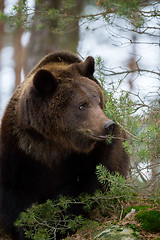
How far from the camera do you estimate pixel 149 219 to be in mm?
3338

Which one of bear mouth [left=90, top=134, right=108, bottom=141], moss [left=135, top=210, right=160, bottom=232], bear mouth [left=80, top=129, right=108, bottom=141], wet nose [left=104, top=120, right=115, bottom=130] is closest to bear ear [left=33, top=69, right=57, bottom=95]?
bear mouth [left=80, top=129, right=108, bottom=141]

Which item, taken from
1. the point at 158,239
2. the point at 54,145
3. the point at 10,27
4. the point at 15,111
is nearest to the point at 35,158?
the point at 54,145

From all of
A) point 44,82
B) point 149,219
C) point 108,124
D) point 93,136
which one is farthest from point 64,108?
point 149,219

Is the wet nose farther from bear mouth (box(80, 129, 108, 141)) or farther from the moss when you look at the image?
the moss

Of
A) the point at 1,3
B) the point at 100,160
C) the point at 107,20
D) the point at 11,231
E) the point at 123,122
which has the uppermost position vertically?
the point at 1,3

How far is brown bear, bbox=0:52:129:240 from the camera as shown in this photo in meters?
4.22

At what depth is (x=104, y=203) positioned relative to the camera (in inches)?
168

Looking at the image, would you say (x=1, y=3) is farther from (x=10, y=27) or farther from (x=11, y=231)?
(x=11, y=231)

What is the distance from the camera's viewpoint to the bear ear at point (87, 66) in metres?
4.55

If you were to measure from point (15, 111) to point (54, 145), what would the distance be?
79cm

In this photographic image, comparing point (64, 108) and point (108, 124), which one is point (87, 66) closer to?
point (64, 108)

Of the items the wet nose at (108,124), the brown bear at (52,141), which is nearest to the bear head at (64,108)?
the brown bear at (52,141)

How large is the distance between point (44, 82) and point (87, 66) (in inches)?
28.4

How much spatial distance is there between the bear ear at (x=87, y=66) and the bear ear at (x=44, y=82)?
0.53 metres
